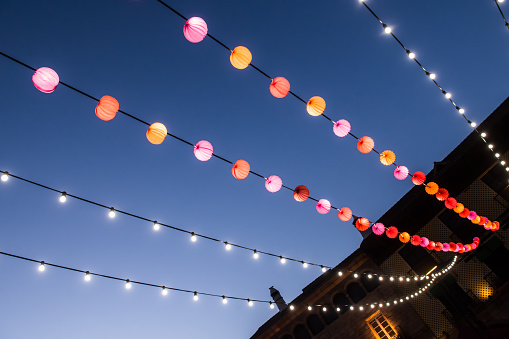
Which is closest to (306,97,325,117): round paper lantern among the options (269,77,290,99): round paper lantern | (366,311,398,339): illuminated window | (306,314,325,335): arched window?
(269,77,290,99): round paper lantern

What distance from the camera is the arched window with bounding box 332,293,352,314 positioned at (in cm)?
1367

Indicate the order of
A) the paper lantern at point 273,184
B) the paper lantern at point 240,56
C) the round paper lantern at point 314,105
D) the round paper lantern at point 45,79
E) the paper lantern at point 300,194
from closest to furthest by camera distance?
the round paper lantern at point 45,79
the paper lantern at point 240,56
the round paper lantern at point 314,105
the paper lantern at point 273,184
the paper lantern at point 300,194

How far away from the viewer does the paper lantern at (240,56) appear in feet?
13.8

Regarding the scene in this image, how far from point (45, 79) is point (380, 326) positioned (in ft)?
48.6

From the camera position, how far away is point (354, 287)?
1405 centimetres

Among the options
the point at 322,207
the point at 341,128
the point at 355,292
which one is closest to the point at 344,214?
the point at 322,207

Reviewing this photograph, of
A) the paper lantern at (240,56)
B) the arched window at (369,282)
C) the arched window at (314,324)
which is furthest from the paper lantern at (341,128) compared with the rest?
the arched window at (314,324)

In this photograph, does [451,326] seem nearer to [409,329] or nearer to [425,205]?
[409,329]

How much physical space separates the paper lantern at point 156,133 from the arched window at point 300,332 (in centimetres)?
1381

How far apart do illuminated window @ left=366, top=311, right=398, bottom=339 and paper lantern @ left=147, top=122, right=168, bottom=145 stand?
1316 cm

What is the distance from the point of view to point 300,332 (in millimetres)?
14359

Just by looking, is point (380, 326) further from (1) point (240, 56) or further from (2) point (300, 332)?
(1) point (240, 56)

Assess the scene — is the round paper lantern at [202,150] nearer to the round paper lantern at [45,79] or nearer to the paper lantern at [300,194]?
the round paper lantern at [45,79]

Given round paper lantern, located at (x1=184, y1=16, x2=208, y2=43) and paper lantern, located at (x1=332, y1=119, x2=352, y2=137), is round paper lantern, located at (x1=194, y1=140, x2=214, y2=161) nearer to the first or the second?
round paper lantern, located at (x1=184, y1=16, x2=208, y2=43)
